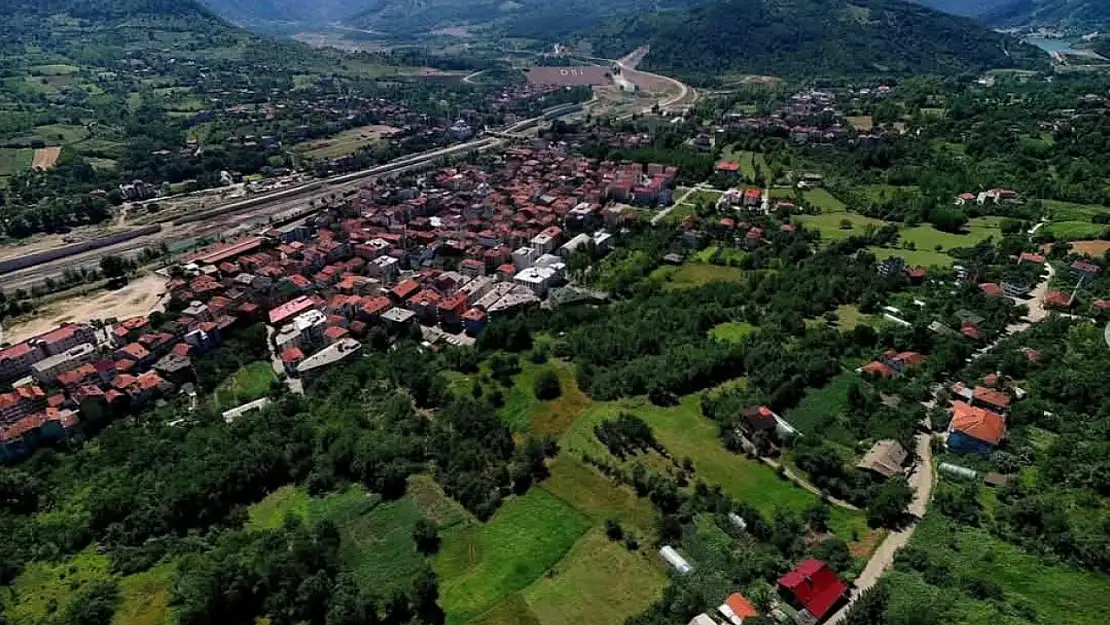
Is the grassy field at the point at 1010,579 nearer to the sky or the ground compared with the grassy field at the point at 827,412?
nearer to the sky

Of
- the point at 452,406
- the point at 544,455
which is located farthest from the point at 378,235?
the point at 544,455

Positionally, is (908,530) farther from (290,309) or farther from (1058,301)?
(290,309)

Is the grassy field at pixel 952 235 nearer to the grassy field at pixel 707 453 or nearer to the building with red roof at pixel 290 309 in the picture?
the grassy field at pixel 707 453

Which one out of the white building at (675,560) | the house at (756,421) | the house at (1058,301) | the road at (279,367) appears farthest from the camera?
the house at (1058,301)

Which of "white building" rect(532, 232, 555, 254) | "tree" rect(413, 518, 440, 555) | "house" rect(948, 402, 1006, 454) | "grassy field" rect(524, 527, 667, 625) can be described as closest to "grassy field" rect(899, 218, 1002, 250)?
"house" rect(948, 402, 1006, 454)

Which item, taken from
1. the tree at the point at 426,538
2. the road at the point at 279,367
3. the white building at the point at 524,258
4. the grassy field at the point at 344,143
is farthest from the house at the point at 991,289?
the grassy field at the point at 344,143

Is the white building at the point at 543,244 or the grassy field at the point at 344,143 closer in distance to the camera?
the white building at the point at 543,244

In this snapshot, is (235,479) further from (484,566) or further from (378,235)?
(378,235)

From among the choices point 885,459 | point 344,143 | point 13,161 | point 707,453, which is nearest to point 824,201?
point 885,459
